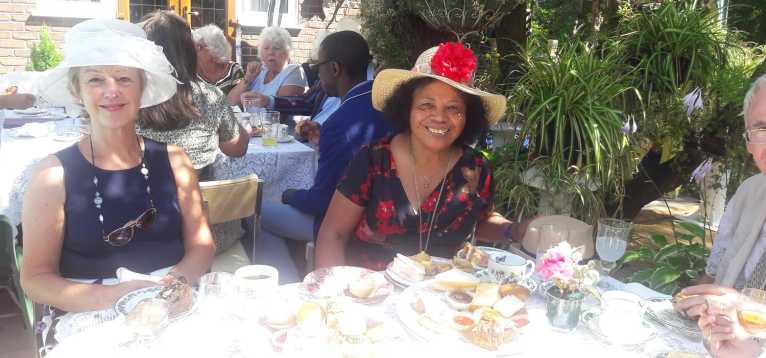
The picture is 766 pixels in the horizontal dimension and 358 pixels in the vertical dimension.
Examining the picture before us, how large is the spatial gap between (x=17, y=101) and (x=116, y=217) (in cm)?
372

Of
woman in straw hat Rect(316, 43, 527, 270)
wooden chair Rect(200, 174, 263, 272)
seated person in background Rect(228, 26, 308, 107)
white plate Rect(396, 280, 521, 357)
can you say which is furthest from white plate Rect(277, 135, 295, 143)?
white plate Rect(396, 280, 521, 357)

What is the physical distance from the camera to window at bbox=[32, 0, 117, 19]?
7.77 metres

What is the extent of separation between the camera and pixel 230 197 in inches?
102

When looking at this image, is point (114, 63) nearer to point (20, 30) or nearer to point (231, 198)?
point (231, 198)

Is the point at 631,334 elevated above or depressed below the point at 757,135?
below

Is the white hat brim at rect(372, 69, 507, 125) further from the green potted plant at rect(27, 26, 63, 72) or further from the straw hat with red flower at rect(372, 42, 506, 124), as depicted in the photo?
the green potted plant at rect(27, 26, 63, 72)

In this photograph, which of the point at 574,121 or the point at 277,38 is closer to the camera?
the point at 574,121

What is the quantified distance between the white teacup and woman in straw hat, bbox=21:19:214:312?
99cm

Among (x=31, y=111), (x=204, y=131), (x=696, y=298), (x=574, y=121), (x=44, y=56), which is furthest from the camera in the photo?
(x=44, y=56)

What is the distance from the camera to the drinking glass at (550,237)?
6.07 ft

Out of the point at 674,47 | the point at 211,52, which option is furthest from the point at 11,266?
the point at 674,47

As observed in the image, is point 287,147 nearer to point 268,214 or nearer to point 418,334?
point 268,214

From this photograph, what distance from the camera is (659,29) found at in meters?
3.89

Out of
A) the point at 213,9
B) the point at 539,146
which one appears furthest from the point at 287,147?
the point at 213,9
